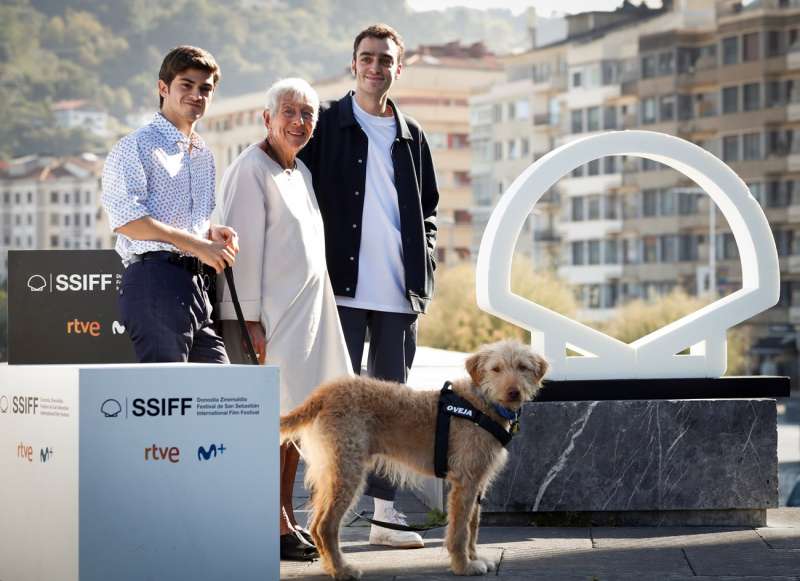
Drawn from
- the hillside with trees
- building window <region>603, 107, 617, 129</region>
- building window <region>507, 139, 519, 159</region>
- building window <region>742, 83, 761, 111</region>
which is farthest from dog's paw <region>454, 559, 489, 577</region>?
the hillside with trees

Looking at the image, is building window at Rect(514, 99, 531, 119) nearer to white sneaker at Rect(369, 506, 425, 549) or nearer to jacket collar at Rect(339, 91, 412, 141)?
jacket collar at Rect(339, 91, 412, 141)

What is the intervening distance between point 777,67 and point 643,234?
1465cm

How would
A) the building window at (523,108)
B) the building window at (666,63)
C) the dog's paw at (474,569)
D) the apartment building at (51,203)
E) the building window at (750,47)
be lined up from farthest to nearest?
1. the apartment building at (51,203)
2. the building window at (523,108)
3. the building window at (666,63)
4. the building window at (750,47)
5. the dog's paw at (474,569)

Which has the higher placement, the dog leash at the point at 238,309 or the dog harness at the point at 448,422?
the dog leash at the point at 238,309

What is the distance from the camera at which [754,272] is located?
748 centimetres

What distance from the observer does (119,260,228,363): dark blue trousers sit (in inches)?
203

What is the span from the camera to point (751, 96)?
95250 mm

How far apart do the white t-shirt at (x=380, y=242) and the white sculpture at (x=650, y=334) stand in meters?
0.80

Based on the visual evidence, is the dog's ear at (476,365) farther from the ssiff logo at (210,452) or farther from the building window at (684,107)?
the building window at (684,107)

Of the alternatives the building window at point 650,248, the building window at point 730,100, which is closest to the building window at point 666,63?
the building window at point 730,100

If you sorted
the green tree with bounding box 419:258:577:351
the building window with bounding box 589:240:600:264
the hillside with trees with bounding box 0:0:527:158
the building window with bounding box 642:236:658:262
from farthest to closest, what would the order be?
the hillside with trees with bounding box 0:0:527:158, the building window with bounding box 589:240:600:264, the building window with bounding box 642:236:658:262, the green tree with bounding box 419:258:577:351

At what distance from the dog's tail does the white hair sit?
4.07 feet

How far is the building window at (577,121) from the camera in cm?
10562

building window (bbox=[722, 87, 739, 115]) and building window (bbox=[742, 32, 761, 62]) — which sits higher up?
building window (bbox=[742, 32, 761, 62])
